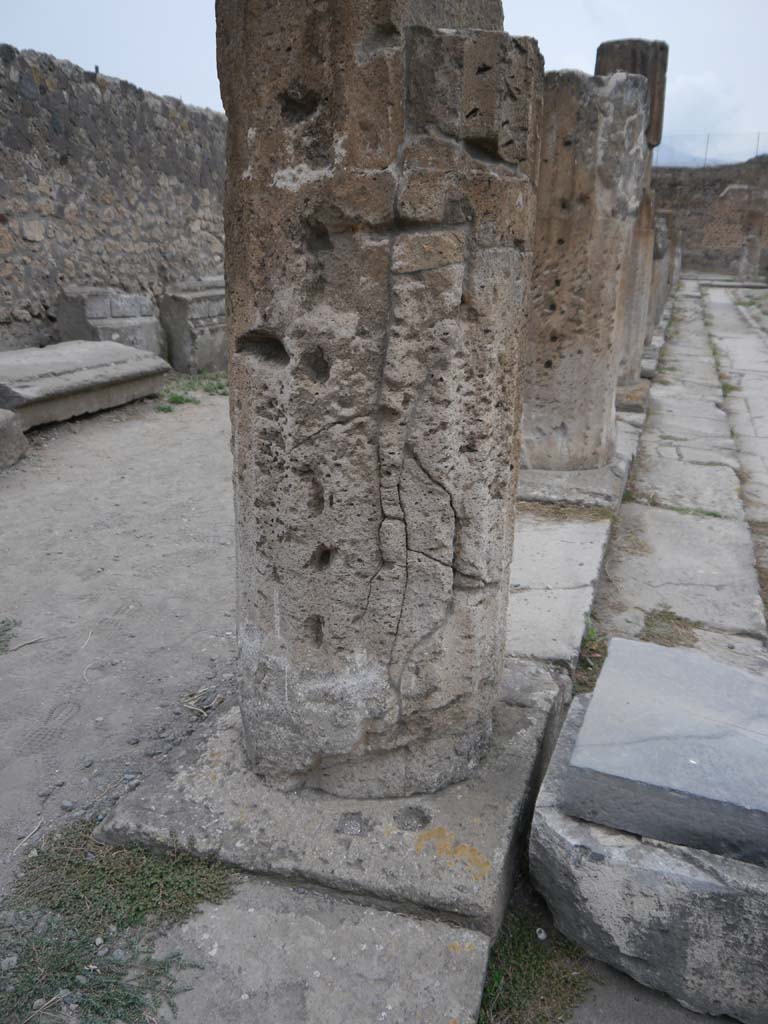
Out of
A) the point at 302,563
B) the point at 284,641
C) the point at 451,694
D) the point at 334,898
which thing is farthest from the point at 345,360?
the point at 334,898

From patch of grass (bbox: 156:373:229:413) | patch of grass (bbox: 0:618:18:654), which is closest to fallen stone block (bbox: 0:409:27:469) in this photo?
patch of grass (bbox: 156:373:229:413)

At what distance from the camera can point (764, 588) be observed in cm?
424

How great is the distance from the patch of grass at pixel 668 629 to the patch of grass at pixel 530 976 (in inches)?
68.9

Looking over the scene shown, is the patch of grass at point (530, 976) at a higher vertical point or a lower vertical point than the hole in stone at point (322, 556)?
lower

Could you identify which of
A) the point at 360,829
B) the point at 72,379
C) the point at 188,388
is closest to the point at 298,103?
the point at 360,829

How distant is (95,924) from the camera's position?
6.11ft

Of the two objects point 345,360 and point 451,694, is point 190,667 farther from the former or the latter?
point 345,360

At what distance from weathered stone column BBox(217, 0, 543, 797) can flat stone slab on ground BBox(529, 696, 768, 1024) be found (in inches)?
14.8

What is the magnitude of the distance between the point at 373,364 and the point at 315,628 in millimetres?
662

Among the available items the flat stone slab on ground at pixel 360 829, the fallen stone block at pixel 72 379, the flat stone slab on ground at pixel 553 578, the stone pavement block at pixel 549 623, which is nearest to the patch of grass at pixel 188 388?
the fallen stone block at pixel 72 379

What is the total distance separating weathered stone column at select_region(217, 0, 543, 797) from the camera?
5.56 ft

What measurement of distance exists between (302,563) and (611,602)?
7.77 feet

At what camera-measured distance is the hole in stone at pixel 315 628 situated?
200 cm

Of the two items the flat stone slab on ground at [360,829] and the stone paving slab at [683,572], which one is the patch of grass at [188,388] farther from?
the flat stone slab on ground at [360,829]
